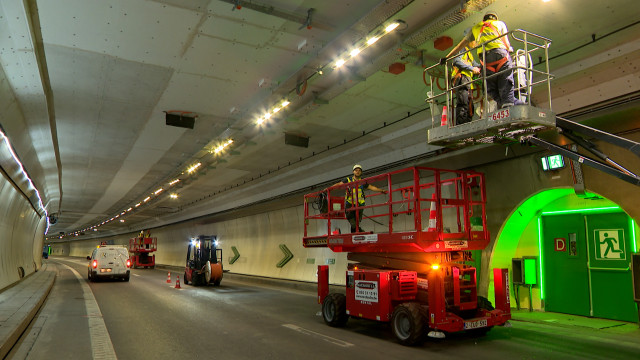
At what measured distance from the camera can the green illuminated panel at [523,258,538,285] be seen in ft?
39.3

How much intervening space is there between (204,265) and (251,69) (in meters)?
14.2

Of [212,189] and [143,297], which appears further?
[212,189]

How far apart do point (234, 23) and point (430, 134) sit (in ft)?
13.0

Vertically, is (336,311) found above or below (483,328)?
above

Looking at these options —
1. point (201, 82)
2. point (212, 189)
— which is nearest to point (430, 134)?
point (201, 82)

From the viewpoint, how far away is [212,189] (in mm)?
26906

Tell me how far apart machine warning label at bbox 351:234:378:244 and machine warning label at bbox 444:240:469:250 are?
63.5 inches

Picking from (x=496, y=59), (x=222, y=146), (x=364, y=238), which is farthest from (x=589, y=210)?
(x=222, y=146)

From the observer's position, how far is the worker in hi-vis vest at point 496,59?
6.44 metres

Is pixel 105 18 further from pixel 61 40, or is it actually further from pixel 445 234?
pixel 445 234

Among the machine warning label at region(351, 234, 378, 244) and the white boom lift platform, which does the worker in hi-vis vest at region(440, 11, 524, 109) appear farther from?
the machine warning label at region(351, 234, 378, 244)

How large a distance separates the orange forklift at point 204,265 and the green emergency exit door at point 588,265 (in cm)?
1436

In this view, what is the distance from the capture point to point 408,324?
329 inches

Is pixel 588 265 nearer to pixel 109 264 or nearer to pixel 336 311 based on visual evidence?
pixel 336 311
